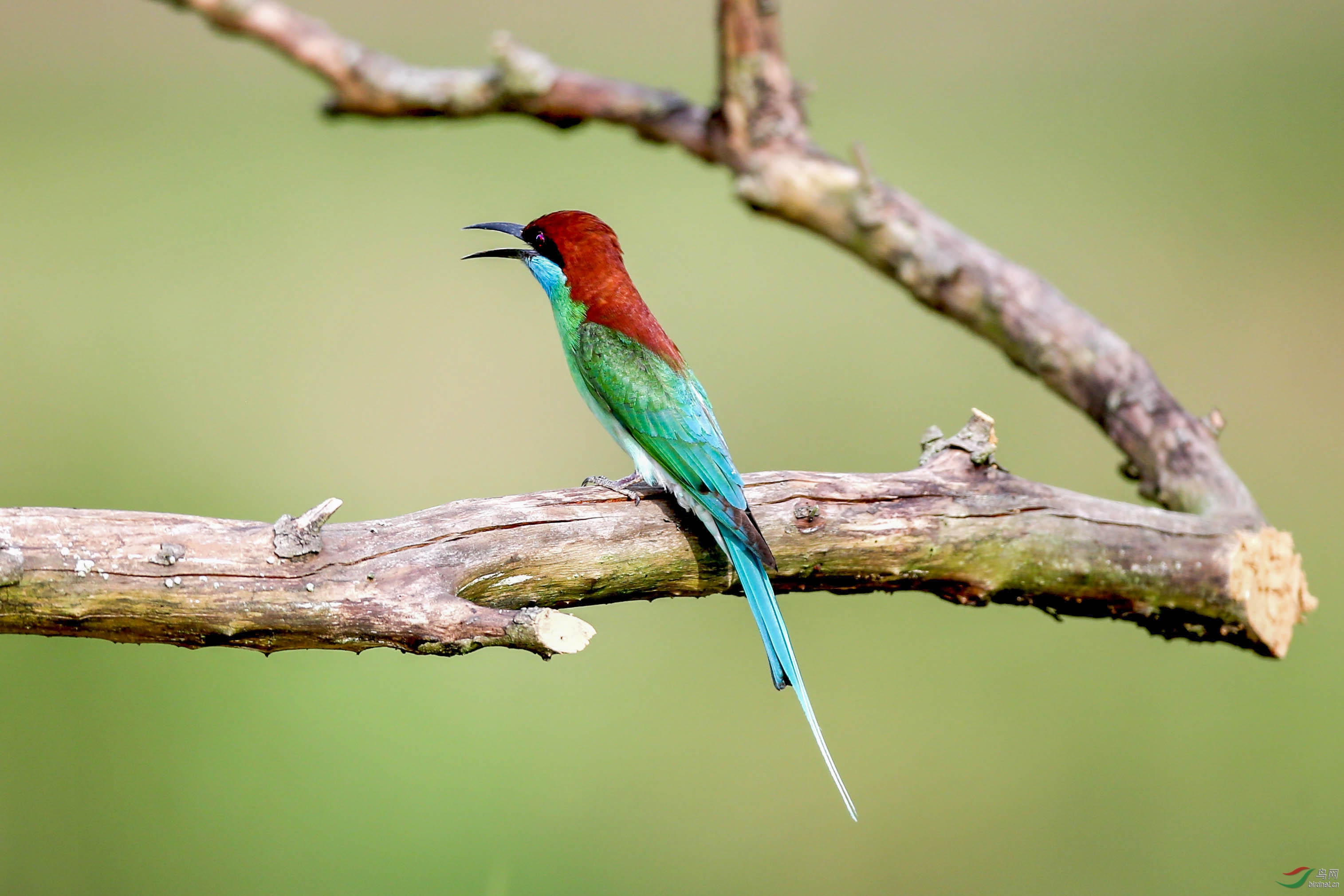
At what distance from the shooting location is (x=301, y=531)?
4.25ft

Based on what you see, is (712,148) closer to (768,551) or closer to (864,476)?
(864,476)

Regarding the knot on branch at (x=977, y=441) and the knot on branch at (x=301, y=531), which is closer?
the knot on branch at (x=301, y=531)

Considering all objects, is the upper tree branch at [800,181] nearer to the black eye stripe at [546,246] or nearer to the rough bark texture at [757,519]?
the rough bark texture at [757,519]

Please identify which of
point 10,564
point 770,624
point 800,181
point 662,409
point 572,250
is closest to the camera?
point 10,564

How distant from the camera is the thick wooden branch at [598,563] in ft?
4.17

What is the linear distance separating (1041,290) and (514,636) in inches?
63.7

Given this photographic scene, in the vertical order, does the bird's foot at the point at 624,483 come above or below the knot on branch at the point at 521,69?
below

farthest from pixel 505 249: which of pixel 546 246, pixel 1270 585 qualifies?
pixel 1270 585

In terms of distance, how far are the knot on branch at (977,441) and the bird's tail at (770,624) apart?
0.41 meters

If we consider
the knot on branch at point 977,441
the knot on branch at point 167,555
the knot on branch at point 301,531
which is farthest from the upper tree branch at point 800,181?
the knot on branch at point 167,555

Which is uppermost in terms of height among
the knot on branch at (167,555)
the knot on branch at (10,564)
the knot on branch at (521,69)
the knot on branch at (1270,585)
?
the knot on branch at (521,69)

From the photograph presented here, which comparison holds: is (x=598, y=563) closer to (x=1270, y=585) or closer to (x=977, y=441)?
(x=977, y=441)

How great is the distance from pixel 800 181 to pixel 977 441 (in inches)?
38.5

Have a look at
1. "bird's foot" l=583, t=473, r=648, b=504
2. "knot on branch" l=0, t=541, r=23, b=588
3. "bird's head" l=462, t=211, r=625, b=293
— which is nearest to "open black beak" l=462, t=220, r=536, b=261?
"bird's head" l=462, t=211, r=625, b=293
